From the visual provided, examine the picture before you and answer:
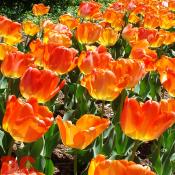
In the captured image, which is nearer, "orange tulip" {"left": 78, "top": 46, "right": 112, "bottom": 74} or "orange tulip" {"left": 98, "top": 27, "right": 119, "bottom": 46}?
"orange tulip" {"left": 78, "top": 46, "right": 112, "bottom": 74}

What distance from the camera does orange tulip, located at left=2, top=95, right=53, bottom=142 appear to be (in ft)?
6.09

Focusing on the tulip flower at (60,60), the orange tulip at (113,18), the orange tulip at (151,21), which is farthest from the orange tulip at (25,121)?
the orange tulip at (151,21)

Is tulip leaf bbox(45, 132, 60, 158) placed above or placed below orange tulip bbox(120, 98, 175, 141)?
below

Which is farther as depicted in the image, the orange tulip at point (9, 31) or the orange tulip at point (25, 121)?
the orange tulip at point (9, 31)

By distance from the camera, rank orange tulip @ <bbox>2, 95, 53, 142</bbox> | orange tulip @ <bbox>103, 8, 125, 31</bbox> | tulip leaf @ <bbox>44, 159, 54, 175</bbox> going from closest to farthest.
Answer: orange tulip @ <bbox>2, 95, 53, 142</bbox>
tulip leaf @ <bbox>44, 159, 54, 175</bbox>
orange tulip @ <bbox>103, 8, 125, 31</bbox>

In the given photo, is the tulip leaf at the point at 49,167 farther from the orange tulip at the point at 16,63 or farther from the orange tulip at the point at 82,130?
the orange tulip at the point at 16,63

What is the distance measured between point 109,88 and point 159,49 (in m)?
2.55

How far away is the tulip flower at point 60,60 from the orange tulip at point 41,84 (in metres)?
0.45

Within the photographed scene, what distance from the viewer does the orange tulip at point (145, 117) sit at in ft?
6.37

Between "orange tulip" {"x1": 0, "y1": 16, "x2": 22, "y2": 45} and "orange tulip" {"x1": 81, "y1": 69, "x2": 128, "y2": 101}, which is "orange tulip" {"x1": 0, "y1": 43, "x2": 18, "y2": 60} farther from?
"orange tulip" {"x1": 81, "y1": 69, "x2": 128, "y2": 101}

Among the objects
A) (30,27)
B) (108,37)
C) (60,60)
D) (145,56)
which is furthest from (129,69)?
(30,27)

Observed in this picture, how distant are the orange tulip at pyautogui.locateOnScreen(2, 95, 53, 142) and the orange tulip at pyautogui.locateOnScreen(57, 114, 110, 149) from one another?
0.06 metres

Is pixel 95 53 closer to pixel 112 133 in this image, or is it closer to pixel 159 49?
pixel 112 133

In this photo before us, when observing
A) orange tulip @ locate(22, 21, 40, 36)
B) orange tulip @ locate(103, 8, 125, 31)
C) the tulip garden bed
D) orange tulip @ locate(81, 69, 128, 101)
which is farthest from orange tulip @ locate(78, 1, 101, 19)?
orange tulip @ locate(81, 69, 128, 101)
